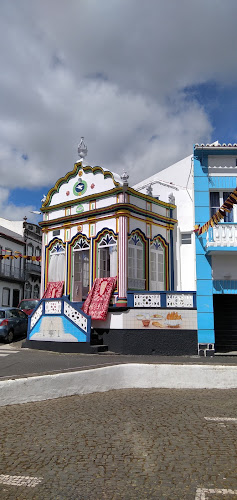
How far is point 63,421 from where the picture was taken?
6219 millimetres

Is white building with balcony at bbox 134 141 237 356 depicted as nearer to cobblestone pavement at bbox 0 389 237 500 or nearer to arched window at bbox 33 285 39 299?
cobblestone pavement at bbox 0 389 237 500

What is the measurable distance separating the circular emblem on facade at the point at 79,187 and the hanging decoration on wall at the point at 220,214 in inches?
219

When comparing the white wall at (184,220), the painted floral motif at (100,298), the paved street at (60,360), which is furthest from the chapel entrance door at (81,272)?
the white wall at (184,220)

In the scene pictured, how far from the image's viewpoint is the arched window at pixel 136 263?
1563 cm

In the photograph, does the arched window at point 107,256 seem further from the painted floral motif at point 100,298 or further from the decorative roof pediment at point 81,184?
the decorative roof pediment at point 81,184

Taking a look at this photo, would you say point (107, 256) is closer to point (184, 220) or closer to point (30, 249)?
point (184, 220)

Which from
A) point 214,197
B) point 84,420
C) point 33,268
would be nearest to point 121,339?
point 214,197

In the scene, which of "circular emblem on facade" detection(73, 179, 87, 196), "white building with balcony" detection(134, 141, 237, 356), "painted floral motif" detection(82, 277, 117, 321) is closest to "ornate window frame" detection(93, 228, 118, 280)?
"painted floral motif" detection(82, 277, 117, 321)

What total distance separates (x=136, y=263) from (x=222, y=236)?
3723 millimetres

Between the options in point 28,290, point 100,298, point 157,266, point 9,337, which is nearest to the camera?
point 100,298

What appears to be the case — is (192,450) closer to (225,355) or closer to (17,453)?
(17,453)

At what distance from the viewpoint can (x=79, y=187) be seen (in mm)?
17562

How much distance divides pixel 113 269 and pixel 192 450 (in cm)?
1076

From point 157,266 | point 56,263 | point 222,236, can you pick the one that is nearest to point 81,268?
point 56,263
